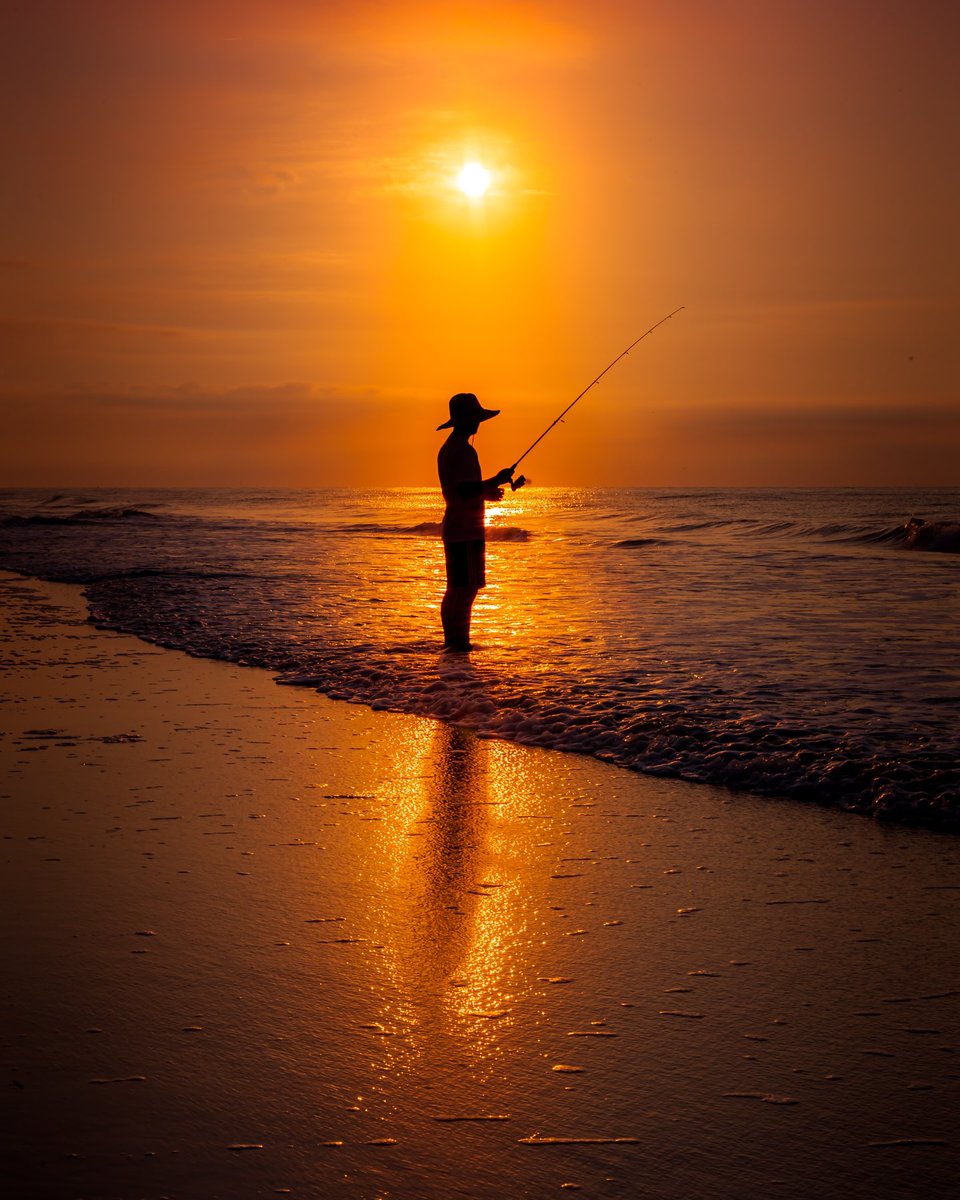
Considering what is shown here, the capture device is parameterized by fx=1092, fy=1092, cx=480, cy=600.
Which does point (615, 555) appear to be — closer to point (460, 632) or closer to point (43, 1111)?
point (460, 632)

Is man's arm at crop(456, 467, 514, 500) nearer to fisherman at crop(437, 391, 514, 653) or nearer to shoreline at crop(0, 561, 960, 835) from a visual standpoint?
fisherman at crop(437, 391, 514, 653)

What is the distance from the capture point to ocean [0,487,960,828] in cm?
509

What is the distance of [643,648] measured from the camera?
8.41 metres

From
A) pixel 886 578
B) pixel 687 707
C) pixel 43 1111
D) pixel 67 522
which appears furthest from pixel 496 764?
pixel 67 522

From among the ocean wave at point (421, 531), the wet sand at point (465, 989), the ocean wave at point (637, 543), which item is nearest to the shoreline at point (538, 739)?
the wet sand at point (465, 989)

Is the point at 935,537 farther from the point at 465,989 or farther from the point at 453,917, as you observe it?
the point at 465,989

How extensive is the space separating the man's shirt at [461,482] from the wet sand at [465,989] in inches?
140

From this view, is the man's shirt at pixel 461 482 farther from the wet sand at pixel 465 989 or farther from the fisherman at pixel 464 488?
the wet sand at pixel 465 989

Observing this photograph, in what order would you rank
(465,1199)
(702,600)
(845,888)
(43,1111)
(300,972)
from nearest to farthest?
(465,1199), (43,1111), (300,972), (845,888), (702,600)

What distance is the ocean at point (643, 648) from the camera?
5.09 meters

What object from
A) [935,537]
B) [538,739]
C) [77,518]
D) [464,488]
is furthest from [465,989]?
[77,518]

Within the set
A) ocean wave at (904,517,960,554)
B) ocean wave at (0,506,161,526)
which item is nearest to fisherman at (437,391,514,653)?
ocean wave at (904,517,960,554)

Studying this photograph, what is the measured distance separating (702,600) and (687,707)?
20.6 feet

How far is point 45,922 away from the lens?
2965mm
